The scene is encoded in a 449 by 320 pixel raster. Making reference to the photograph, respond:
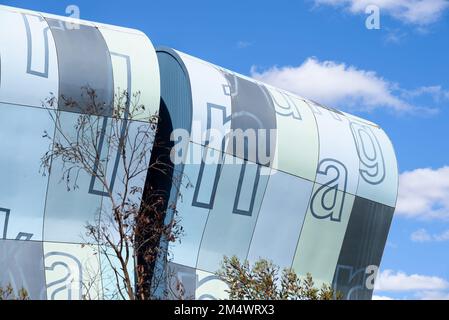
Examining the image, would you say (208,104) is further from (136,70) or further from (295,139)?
(295,139)

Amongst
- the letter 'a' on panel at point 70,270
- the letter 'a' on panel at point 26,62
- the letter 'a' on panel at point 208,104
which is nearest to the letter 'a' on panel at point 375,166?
the letter 'a' on panel at point 208,104

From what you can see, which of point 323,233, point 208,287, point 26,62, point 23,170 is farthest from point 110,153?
point 323,233

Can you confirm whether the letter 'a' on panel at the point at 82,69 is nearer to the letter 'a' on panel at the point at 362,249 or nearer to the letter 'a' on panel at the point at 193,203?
the letter 'a' on panel at the point at 193,203

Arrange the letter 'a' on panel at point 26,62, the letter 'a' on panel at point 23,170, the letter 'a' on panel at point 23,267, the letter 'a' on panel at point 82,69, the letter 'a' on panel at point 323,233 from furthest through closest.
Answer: the letter 'a' on panel at point 323,233
the letter 'a' on panel at point 82,69
the letter 'a' on panel at point 26,62
the letter 'a' on panel at point 23,170
the letter 'a' on panel at point 23,267

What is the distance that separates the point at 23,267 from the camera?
1778cm

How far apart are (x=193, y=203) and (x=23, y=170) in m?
4.44

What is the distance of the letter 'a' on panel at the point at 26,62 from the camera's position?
59.1ft

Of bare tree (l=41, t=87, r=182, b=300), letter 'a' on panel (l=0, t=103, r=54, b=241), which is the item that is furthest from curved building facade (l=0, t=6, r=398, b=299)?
bare tree (l=41, t=87, r=182, b=300)

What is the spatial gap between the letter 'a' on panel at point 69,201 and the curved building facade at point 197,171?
0.03 metres

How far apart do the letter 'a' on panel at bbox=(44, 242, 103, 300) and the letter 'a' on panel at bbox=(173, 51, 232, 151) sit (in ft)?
13.6

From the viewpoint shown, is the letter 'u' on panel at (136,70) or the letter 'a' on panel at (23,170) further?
the letter 'u' on panel at (136,70)

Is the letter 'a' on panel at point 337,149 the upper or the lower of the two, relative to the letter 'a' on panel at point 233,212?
upper

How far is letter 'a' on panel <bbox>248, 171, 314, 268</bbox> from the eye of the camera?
21.1 meters

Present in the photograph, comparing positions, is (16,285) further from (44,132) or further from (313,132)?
(313,132)
